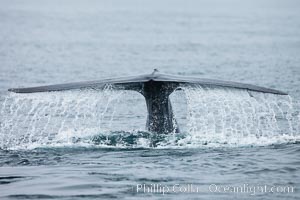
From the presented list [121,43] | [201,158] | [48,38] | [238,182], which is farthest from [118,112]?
[48,38]

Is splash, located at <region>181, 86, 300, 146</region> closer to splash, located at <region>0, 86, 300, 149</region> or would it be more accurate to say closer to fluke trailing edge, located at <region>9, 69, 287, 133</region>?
splash, located at <region>0, 86, 300, 149</region>

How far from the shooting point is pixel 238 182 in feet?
29.0

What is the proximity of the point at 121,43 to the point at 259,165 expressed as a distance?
25703mm

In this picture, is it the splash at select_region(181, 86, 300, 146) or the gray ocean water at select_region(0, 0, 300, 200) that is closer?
the gray ocean water at select_region(0, 0, 300, 200)

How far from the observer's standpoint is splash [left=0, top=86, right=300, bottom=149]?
10031mm

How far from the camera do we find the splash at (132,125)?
1003 cm

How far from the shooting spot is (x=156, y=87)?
10547 millimetres

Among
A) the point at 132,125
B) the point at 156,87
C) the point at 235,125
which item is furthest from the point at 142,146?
the point at 235,125

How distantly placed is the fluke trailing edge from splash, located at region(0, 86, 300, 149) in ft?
0.31

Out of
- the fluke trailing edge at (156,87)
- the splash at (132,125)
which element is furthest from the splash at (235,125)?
the fluke trailing edge at (156,87)

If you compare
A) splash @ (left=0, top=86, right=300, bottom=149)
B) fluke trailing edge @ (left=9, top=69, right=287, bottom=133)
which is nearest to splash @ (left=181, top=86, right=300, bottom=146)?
splash @ (left=0, top=86, right=300, bottom=149)

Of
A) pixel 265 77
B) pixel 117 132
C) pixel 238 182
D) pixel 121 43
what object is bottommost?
pixel 238 182

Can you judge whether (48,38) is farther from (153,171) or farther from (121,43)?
(153,171)

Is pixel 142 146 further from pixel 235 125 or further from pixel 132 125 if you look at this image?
pixel 235 125
